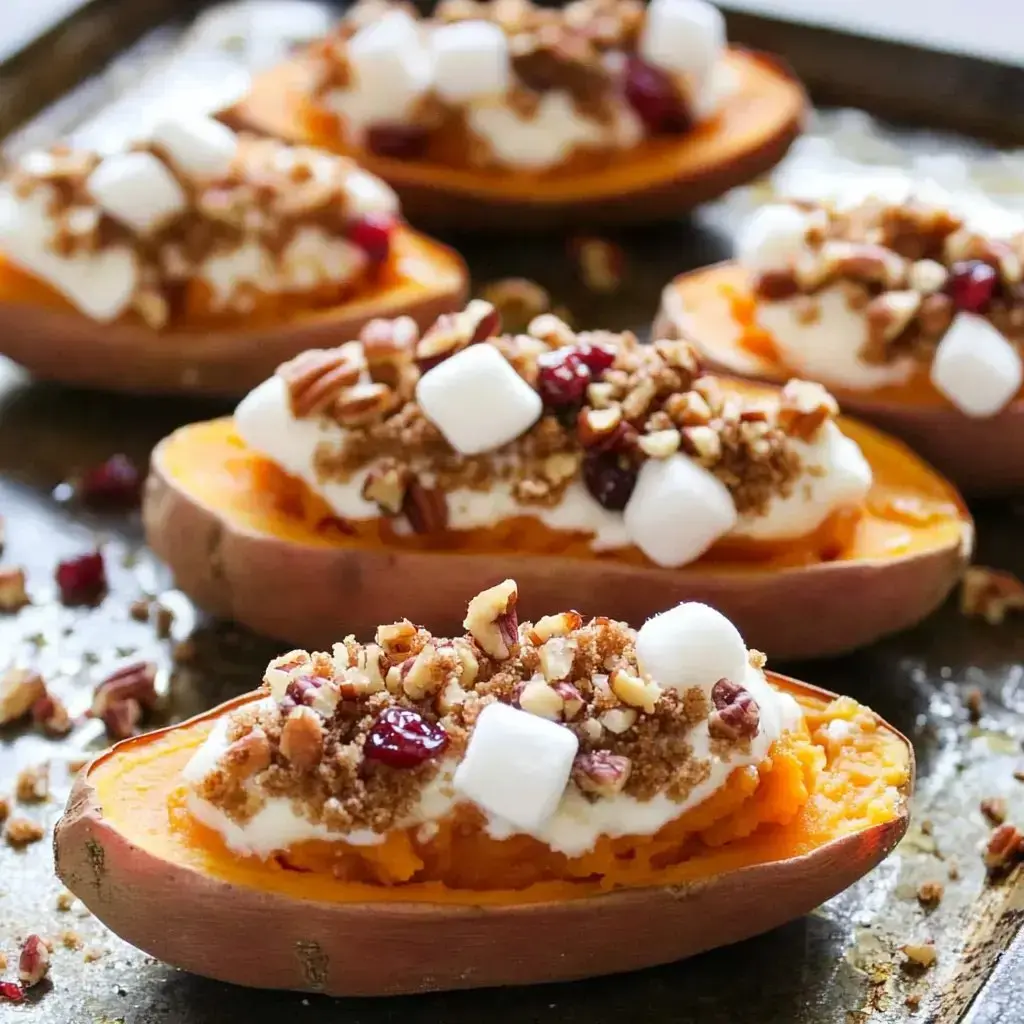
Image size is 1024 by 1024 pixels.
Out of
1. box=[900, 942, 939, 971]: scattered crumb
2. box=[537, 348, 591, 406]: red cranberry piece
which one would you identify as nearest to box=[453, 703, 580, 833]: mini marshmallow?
box=[900, 942, 939, 971]: scattered crumb

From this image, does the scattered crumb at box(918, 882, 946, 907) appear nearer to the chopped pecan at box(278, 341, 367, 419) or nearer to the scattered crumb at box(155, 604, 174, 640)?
the chopped pecan at box(278, 341, 367, 419)

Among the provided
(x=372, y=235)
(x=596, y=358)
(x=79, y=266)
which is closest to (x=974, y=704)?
(x=596, y=358)

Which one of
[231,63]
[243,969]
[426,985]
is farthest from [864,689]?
[231,63]

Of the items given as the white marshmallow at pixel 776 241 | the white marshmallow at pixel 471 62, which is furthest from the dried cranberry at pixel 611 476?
the white marshmallow at pixel 471 62

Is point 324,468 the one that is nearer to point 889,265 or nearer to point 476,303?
point 476,303

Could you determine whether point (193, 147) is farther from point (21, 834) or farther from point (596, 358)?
point (21, 834)

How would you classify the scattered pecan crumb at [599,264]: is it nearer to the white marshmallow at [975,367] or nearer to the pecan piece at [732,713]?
the white marshmallow at [975,367]
